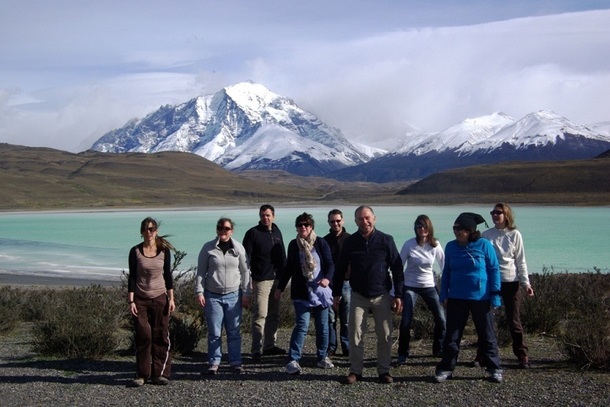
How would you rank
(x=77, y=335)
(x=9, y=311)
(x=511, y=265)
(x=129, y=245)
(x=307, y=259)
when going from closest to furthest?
(x=511, y=265)
(x=307, y=259)
(x=77, y=335)
(x=9, y=311)
(x=129, y=245)

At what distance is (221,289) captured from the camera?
7.01 m

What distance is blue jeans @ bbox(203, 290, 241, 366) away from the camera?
7004 mm

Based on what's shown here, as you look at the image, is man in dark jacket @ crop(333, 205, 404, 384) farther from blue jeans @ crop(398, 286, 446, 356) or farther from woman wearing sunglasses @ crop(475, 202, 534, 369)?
woman wearing sunglasses @ crop(475, 202, 534, 369)

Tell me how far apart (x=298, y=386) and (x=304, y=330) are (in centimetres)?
75

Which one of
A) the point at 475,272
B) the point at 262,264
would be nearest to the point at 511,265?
the point at 475,272

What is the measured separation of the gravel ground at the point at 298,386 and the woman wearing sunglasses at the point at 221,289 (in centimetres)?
22

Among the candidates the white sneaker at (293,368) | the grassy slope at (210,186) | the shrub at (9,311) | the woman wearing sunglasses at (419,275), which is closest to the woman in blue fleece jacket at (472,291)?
the woman wearing sunglasses at (419,275)

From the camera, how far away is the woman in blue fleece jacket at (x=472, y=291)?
6.38 m

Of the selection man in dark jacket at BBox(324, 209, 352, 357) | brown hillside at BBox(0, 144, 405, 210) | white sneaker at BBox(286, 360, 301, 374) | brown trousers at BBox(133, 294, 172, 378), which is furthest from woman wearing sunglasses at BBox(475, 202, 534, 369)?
brown hillside at BBox(0, 144, 405, 210)

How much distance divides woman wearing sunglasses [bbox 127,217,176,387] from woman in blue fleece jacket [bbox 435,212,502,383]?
8.36 ft

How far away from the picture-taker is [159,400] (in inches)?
240

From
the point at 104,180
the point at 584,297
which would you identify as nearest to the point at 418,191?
the point at 104,180

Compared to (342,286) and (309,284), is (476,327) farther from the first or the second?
(309,284)

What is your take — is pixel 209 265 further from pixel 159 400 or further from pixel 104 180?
pixel 104 180
